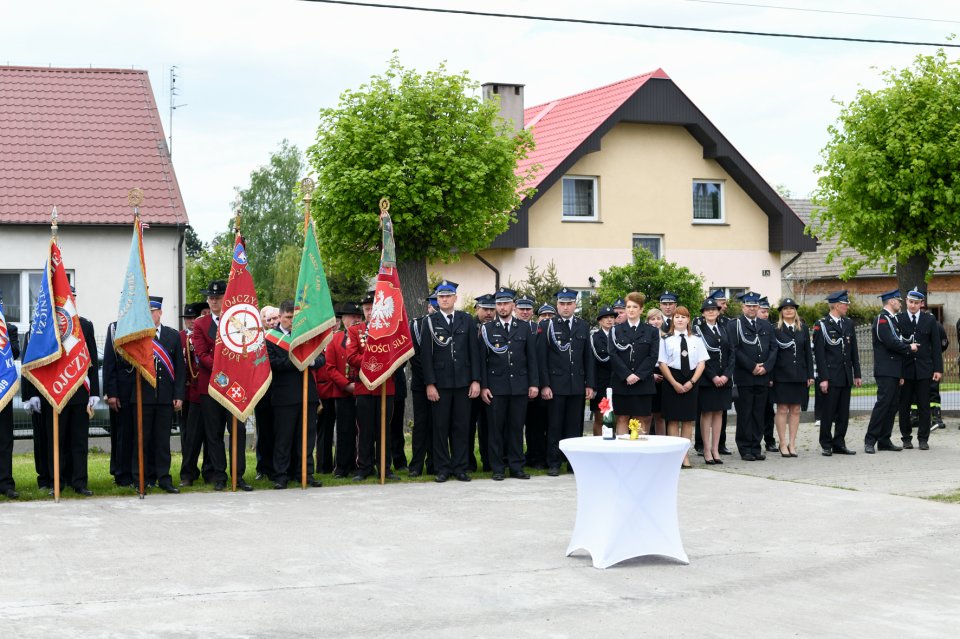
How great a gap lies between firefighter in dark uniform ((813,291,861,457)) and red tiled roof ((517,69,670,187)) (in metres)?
15.0

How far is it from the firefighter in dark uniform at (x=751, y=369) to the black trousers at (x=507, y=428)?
309cm

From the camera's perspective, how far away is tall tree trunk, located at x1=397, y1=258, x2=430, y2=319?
22.1 meters

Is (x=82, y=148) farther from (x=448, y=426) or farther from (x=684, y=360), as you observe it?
(x=684, y=360)

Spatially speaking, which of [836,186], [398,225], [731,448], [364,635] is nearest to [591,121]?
[836,186]

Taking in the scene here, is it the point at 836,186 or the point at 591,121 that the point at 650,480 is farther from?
the point at 591,121

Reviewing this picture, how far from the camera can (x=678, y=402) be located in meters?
14.1

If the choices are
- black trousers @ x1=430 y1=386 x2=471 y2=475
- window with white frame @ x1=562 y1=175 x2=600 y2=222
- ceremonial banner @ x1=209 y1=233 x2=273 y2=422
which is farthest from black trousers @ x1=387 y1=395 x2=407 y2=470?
window with white frame @ x1=562 y1=175 x2=600 y2=222

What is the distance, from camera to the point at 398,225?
20781 millimetres

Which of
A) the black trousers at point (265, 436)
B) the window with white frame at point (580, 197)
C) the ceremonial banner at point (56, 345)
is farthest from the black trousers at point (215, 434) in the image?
the window with white frame at point (580, 197)

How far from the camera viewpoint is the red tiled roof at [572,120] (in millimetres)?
30812

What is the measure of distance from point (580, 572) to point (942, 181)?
762 inches

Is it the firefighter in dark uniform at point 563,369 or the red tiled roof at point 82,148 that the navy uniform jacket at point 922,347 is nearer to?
the firefighter in dark uniform at point 563,369

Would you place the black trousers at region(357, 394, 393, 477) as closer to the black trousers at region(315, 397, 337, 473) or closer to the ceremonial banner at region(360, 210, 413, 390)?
the ceremonial banner at region(360, 210, 413, 390)

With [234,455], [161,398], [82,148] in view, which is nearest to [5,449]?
[161,398]
